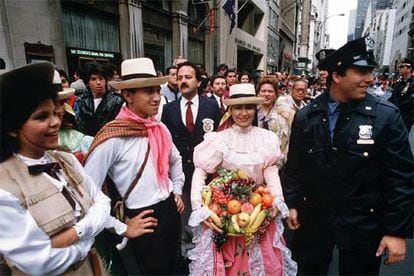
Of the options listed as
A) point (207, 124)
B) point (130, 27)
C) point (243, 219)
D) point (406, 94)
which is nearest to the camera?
point (243, 219)

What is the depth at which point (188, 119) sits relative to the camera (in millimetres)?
3963

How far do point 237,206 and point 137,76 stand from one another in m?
1.49

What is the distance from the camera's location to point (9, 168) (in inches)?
51.3

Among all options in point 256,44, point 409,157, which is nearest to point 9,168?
point 409,157

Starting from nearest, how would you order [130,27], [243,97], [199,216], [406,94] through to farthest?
[199,216]
[243,97]
[406,94]
[130,27]

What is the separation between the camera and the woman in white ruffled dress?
2.55 m

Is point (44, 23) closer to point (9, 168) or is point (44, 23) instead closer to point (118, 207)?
point (118, 207)

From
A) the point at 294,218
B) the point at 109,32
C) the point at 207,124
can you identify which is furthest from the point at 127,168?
the point at 109,32

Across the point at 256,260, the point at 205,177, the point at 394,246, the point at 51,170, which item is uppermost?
the point at 51,170

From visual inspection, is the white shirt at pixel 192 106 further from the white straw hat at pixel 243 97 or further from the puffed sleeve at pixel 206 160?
the puffed sleeve at pixel 206 160

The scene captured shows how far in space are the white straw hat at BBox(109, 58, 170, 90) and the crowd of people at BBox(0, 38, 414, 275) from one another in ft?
0.04

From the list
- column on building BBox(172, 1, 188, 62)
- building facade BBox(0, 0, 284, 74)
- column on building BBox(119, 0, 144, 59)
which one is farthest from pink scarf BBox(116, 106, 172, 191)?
column on building BBox(172, 1, 188, 62)

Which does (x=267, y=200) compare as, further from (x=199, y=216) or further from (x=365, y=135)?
(x=365, y=135)

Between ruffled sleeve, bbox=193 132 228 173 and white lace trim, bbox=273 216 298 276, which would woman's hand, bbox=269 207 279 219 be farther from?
ruffled sleeve, bbox=193 132 228 173
